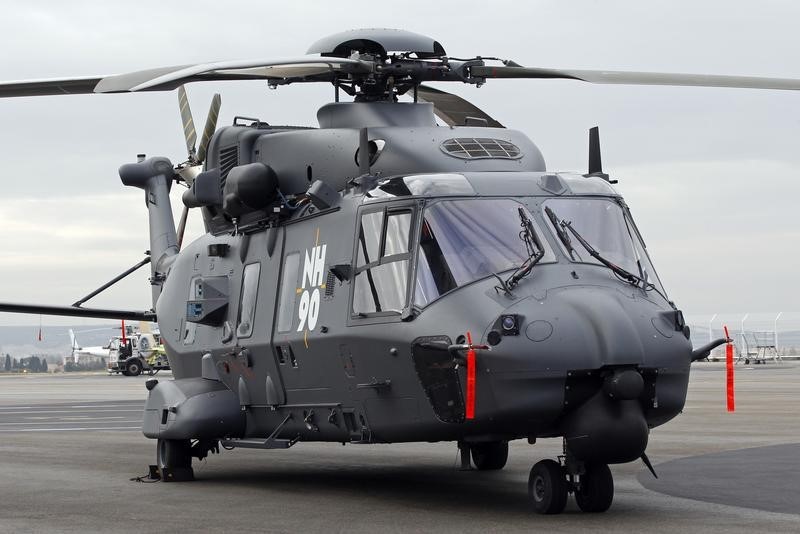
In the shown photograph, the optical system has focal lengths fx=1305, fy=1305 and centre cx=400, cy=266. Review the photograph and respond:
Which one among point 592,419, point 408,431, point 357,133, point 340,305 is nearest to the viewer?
point 592,419

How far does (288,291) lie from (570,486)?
4114 mm

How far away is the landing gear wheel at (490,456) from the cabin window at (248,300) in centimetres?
303

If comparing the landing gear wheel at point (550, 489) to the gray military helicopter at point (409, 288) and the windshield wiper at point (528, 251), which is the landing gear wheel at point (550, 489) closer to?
the gray military helicopter at point (409, 288)

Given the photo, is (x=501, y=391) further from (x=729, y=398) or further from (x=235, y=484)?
(x=235, y=484)

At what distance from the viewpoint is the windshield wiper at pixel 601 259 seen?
1143cm

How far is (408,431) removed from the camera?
1159 cm

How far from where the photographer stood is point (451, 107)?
15.8 meters

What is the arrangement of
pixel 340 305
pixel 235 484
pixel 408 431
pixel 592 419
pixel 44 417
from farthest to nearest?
pixel 44 417 < pixel 235 484 < pixel 340 305 < pixel 408 431 < pixel 592 419

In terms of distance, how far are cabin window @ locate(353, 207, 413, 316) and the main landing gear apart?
75.5 inches

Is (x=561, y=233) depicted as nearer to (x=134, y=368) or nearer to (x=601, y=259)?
(x=601, y=259)

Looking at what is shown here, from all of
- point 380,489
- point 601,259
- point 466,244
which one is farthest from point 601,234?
point 380,489

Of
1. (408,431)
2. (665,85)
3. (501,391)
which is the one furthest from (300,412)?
(665,85)

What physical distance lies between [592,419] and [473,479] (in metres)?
4.34

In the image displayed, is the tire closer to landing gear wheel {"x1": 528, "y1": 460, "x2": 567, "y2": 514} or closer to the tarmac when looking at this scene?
the tarmac
